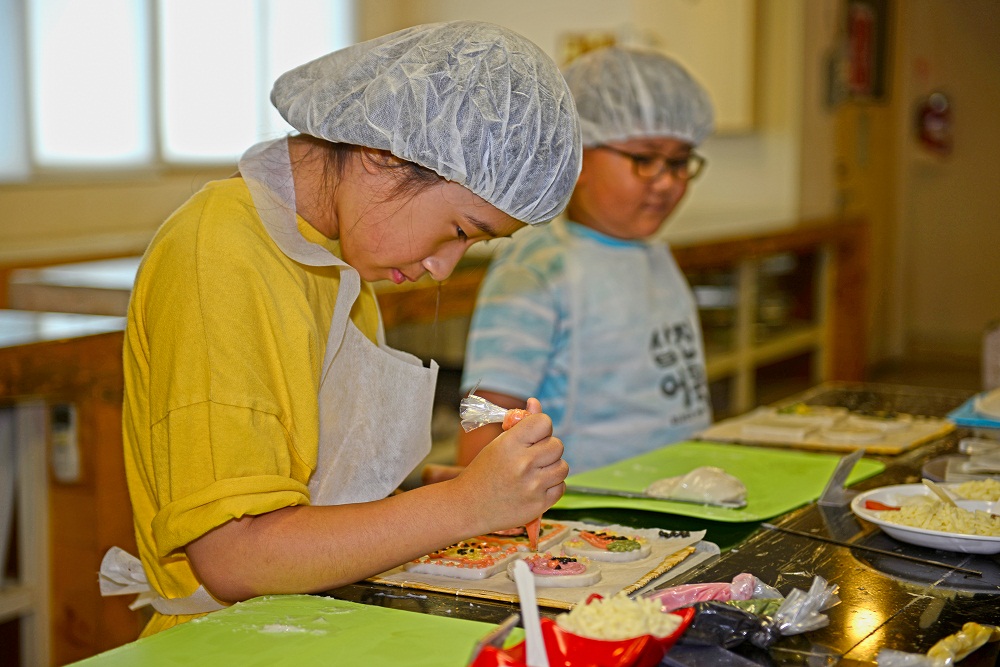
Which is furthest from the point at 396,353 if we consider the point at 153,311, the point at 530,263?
the point at 530,263

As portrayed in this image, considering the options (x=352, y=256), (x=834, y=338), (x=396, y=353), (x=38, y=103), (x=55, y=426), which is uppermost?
(x=38, y=103)

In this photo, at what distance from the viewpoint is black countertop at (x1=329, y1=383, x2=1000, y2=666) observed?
1034mm

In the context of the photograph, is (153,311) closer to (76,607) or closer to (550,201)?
(550,201)

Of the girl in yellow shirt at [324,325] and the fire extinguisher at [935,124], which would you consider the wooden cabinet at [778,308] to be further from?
the girl in yellow shirt at [324,325]

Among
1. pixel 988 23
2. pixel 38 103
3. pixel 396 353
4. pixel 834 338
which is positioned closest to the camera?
pixel 396 353

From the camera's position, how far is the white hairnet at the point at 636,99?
223 centimetres

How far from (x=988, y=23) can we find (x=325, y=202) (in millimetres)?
7071

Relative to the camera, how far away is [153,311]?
3.93 feet

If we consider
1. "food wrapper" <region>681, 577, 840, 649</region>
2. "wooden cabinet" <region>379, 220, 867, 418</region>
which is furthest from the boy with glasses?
Result: "wooden cabinet" <region>379, 220, 867, 418</region>

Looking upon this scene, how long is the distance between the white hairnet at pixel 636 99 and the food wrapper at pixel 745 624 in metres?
1.34

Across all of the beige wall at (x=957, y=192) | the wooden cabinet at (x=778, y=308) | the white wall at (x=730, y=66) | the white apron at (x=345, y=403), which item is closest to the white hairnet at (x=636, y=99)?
the white apron at (x=345, y=403)

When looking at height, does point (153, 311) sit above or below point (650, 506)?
above

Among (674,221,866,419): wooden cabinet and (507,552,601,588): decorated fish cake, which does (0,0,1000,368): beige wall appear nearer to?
(674,221,866,419): wooden cabinet

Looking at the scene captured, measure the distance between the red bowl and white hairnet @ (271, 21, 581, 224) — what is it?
0.54 meters
